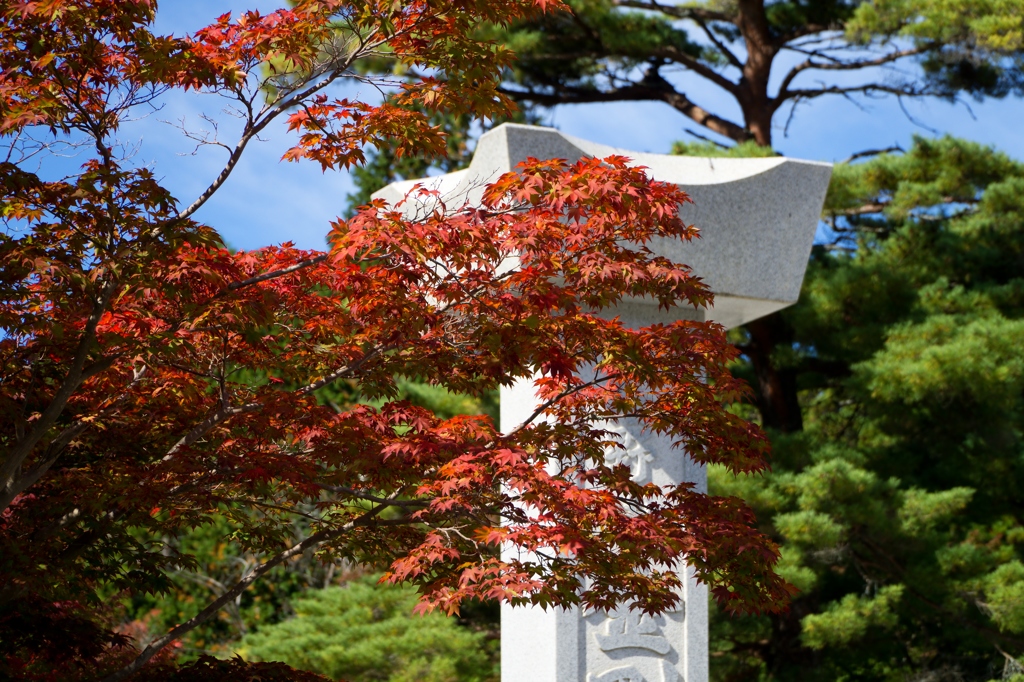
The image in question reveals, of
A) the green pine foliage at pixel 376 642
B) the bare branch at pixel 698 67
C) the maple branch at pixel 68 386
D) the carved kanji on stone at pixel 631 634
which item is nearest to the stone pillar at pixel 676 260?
the carved kanji on stone at pixel 631 634

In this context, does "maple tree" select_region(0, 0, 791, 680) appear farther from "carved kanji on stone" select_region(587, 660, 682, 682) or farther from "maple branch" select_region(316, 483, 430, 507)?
"carved kanji on stone" select_region(587, 660, 682, 682)

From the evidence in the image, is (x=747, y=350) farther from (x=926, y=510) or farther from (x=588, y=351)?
(x=588, y=351)

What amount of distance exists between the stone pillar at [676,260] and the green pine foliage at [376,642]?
8.61 ft

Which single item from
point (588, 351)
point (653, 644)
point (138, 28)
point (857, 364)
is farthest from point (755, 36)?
point (138, 28)

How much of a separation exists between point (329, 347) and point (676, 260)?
2.59 m

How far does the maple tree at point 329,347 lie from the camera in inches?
134

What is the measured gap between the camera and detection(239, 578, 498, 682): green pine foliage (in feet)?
27.0

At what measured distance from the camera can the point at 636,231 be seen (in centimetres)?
414

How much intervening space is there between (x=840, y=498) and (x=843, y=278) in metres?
1.89

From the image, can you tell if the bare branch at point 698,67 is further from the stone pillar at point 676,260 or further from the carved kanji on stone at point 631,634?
the carved kanji on stone at point 631,634

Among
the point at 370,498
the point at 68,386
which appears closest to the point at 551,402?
the point at 370,498

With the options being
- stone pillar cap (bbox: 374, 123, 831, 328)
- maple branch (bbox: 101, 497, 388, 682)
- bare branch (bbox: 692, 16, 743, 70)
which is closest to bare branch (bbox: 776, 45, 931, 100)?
bare branch (bbox: 692, 16, 743, 70)

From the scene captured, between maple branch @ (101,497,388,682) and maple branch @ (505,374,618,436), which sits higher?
maple branch @ (505,374,618,436)

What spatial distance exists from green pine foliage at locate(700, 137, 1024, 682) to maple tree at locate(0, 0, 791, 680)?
163 inches
